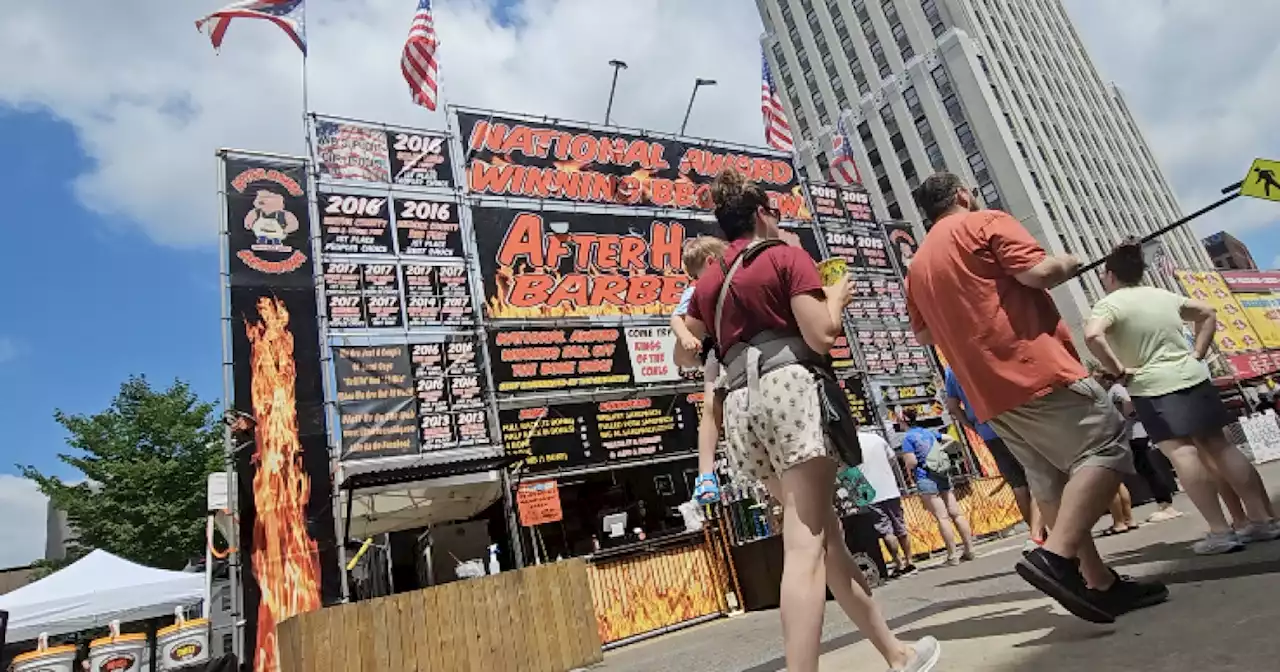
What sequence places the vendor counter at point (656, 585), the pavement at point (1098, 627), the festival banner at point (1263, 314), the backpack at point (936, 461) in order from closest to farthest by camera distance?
1. the pavement at point (1098, 627)
2. the backpack at point (936, 461)
3. the vendor counter at point (656, 585)
4. the festival banner at point (1263, 314)

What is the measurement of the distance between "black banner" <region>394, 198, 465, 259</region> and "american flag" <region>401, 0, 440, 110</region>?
2004mm

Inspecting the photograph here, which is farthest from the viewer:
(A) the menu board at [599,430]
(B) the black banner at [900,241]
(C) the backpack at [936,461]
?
(B) the black banner at [900,241]

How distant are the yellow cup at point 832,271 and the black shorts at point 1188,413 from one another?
7.48 ft

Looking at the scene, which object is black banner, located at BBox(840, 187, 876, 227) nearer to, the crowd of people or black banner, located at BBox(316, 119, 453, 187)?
black banner, located at BBox(316, 119, 453, 187)

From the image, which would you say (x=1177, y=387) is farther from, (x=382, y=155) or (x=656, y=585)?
(x=382, y=155)

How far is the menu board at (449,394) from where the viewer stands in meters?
10.4

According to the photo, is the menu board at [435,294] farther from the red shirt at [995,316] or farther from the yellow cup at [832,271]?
the red shirt at [995,316]

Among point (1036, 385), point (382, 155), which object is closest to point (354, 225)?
point (382, 155)

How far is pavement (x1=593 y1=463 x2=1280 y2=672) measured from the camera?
1.80 meters

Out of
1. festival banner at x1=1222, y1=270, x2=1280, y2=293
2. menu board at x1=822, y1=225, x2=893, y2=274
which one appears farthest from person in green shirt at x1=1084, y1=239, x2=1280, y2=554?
festival banner at x1=1222, y1=270, x2=1280, y2=293

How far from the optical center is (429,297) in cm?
1121

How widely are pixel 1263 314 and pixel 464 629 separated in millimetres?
32021

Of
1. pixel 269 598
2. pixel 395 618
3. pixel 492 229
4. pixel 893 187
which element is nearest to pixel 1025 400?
pixel 395 618

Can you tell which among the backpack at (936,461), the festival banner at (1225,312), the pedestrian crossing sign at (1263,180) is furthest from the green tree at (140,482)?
the festival banner at (1225,312)
